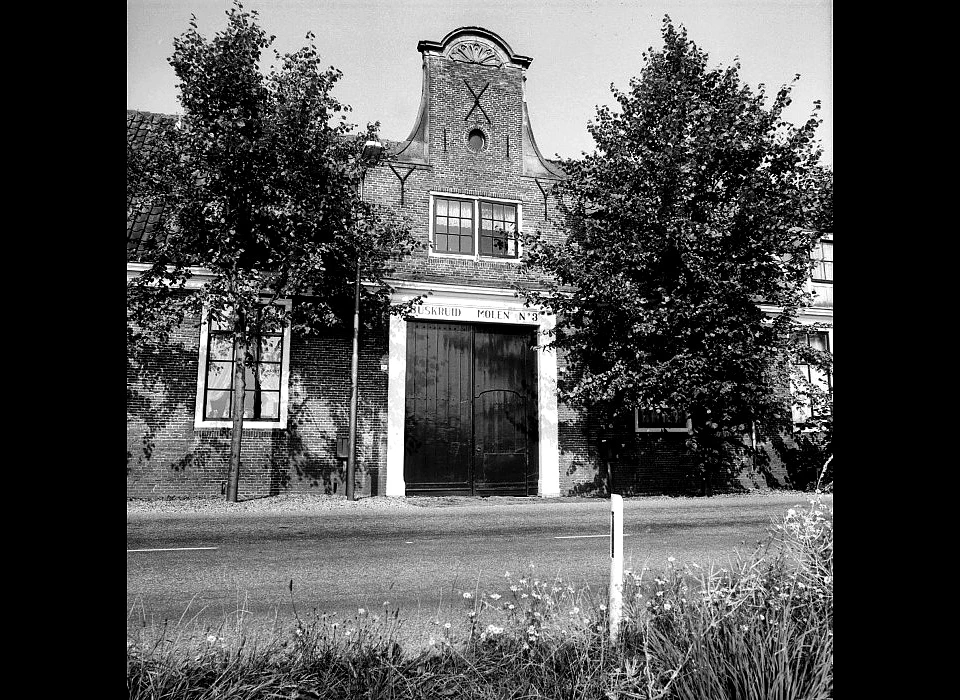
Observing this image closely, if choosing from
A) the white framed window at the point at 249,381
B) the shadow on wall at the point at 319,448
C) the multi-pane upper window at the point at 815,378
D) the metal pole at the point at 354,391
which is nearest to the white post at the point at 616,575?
the metal pole at the point at 354,391

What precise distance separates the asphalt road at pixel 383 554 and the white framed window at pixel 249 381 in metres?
3.70

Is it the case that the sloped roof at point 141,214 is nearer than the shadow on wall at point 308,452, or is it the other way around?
the sloped roof at point 141,214

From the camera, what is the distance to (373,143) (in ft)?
46.2

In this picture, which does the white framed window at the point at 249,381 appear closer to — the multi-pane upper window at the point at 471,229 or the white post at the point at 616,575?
the multi-pane upper window at the point at 471,229

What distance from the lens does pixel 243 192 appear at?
1309 centimetres

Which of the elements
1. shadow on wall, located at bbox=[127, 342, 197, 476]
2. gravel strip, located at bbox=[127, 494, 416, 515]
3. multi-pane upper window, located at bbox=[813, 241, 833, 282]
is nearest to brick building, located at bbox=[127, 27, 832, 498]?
shadow on wall, located at bbox=[127, 342, 197, 476]

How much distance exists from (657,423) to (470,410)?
4.65 meters

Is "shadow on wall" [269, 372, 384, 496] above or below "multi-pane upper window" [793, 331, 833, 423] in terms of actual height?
below

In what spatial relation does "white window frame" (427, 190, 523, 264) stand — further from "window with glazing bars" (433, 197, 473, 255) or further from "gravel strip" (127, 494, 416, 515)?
"gravel strip" (127, 494, 416, 515)

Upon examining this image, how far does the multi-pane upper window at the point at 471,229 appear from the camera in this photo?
675 inches

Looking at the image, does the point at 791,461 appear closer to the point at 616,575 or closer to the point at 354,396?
the point at 354,396

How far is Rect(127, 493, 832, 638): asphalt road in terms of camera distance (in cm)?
581

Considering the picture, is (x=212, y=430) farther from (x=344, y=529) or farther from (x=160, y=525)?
(x=344, y=529)
